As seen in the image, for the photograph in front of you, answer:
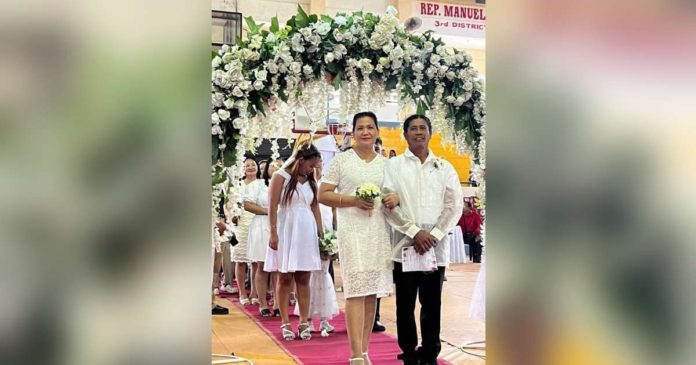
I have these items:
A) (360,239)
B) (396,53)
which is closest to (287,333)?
(360,239)

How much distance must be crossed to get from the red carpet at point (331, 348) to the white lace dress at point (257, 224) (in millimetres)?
727

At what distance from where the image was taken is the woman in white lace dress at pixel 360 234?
10.6 ft

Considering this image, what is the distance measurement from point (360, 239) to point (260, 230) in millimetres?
2475

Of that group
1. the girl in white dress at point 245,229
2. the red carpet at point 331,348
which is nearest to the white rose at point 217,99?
the red carpet at point 331,348

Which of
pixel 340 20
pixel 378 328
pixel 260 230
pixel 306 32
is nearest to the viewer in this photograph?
pixel 306 32

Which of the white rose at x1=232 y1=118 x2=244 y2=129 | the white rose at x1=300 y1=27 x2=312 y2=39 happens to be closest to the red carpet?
Answer: the white rose at x1=232 y1=118 x2=244 y2=129

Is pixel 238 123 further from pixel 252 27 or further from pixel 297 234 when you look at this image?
pixel 297 234

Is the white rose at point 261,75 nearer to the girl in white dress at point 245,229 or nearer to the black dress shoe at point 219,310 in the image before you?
the girl in white dress at point 245,229

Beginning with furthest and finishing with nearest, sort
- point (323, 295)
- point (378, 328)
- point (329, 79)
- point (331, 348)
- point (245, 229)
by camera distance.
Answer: point (245, 229), point (378, 328), point (323, 295), point (331, 348), point (329, 79)

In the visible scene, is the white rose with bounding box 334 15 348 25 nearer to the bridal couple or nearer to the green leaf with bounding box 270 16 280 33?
the green leaf with bounding box 270 16 280 33

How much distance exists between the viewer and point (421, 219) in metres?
3.40
